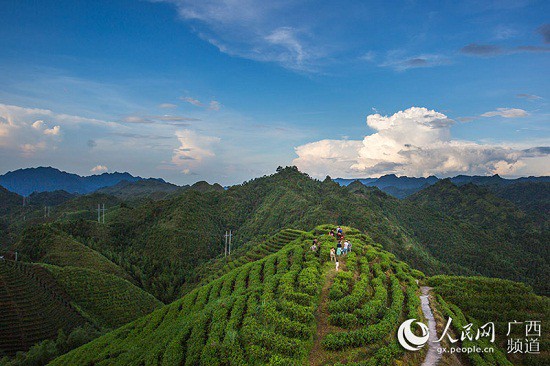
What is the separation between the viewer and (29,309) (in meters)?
42.8

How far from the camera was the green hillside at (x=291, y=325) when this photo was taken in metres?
15.4

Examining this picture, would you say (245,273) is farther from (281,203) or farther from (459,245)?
(459,245)

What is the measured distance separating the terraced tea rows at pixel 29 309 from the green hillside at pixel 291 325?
60.7 feet

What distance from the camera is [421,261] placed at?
272 ft

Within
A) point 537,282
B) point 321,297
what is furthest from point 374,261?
point 537,282

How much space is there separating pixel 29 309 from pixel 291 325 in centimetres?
4721

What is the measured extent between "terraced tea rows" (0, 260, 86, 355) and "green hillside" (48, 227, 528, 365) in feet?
60.7

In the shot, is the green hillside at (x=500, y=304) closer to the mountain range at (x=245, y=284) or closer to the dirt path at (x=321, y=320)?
the mountain range at (x=245, y=284)

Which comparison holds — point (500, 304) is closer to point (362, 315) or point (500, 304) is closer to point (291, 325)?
point (362, 315)

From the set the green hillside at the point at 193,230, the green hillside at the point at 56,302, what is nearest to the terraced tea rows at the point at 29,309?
the green hillside at the point at 56,302

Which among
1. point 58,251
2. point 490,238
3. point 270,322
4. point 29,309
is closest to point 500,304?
point 270,322

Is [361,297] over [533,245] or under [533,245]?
over

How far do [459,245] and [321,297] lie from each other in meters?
131

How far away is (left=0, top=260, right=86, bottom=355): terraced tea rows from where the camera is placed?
129ft
